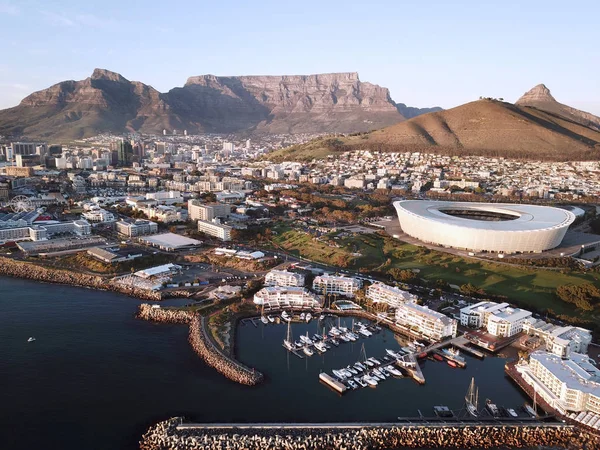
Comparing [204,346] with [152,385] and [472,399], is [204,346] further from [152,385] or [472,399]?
[472,399]

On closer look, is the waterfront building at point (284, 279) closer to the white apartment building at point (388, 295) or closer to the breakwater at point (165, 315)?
the white apartment building at point (388, 295)

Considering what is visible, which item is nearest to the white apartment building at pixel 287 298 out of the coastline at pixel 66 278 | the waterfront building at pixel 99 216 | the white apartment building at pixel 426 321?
the white apartment building at pixel 426 321

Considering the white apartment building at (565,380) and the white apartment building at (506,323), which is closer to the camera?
the white apartment building at (565,380)

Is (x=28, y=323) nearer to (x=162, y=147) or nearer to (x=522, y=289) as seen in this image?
(x=522, y=289)

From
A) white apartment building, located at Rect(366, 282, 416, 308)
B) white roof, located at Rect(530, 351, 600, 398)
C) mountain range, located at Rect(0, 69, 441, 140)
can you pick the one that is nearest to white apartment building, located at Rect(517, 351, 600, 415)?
white roof, located at Rect(530, 351, 600, 398)

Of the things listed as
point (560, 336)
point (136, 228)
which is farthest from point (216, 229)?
point (560, 336)

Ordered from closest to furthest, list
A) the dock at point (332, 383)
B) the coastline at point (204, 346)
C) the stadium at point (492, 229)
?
1. the dock at point (332, 383)
2. the coastline at point (204, 346)
3. the stadium at point (492, 229)

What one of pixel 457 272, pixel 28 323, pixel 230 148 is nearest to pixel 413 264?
pixel 457 272
